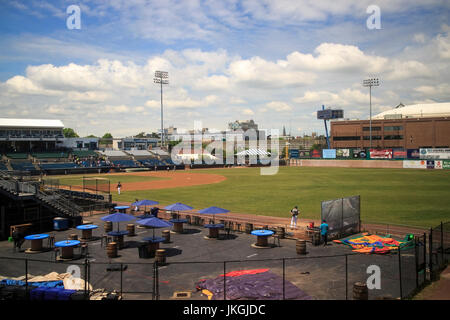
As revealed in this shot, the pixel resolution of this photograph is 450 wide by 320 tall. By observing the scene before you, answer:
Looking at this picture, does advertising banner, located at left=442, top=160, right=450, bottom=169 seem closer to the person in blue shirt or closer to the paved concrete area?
the person in blue shirt

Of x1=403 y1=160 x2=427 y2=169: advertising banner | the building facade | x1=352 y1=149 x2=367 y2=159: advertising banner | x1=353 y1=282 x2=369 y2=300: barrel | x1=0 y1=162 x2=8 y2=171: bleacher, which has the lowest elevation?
x1=353 y1=282 x2=369 y2=300: barrel

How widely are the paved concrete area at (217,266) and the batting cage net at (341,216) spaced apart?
1.85 m

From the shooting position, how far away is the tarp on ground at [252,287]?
1274 centimetres

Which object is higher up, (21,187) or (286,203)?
(21,187)

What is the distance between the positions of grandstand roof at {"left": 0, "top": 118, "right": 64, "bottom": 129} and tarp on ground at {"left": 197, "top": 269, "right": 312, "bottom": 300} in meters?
89.1

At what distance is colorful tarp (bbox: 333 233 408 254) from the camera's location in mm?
19067

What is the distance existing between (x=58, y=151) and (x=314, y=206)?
259 feet

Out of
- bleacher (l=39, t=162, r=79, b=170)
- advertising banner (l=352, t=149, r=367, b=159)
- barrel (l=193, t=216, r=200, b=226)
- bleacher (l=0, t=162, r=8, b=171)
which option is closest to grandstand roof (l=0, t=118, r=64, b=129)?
bleacher (l=39, t=162, r=79, b=170)

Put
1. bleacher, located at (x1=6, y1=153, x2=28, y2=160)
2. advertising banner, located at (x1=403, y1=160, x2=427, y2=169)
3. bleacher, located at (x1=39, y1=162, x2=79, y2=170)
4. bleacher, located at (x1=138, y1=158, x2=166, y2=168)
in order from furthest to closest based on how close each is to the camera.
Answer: bleacher, located at (x1=138, y1=158, x2=166, y2=168)
advertising banner, located at (x1=403, y1=160, x2=427, y2=169)
bleacher, located at (x1=6, y1=153, x2=28, y2=160)
bleacher, located at (x1=39, y1=162, x2=79, y2=170)

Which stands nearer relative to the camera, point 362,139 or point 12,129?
point 12,129
